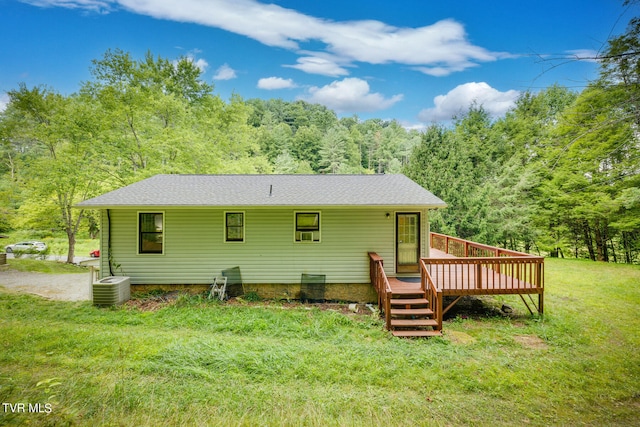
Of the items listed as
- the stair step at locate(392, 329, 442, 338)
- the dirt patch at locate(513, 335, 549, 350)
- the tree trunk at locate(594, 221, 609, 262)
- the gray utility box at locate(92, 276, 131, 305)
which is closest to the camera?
the dirt patch at locate(513, 335, 549, 350)

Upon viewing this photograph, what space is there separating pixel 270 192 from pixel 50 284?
328 inches

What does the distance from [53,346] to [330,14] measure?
1139cm

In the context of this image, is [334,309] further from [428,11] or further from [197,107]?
[197,107]

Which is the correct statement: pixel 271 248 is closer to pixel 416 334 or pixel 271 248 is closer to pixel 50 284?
pixel 416 334

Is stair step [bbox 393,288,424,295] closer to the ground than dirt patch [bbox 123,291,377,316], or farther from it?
farther from it

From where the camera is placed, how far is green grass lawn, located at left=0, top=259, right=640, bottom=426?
359 cm

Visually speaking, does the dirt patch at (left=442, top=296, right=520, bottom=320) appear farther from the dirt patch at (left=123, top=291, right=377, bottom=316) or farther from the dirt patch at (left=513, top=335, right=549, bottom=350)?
the dirt patch at (left=123, top=291, right=377, bottom=316)

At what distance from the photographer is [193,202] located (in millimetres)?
8648

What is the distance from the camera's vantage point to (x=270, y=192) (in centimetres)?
960

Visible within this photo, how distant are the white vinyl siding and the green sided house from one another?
3 centimetres

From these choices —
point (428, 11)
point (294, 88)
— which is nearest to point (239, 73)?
point (294, 88)

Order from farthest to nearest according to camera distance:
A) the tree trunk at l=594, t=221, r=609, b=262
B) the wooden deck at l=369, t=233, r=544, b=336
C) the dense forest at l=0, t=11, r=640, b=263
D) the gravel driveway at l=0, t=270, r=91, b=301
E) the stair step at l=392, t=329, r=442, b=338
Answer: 1. the tree trunk at l=594, t=221, r=609, b=262
2. the dense forest at l=0, t=11, r=640, b=263
3. the gravel driveway at l=0, t=270, r=91, b=301
4. the wooden deck at l=369, t=233, r=544, b=336
5. the stair step at l=392, t=329, r=442, b=338

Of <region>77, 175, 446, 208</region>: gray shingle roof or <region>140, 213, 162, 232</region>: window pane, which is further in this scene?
<region>140, 213, 162, 232</region>: window pane

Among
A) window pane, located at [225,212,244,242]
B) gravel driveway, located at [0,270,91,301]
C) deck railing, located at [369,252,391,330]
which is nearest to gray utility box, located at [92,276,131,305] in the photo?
gravel driveway, located at [0,270,91,301]
